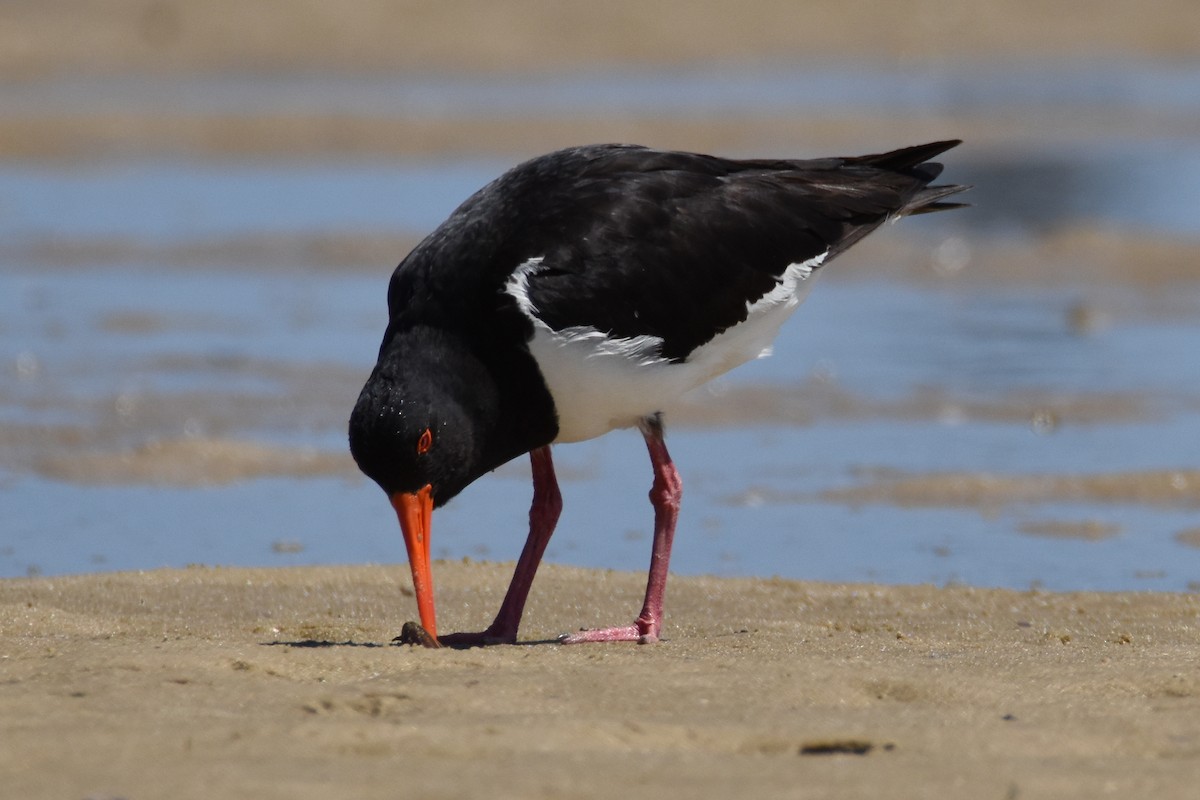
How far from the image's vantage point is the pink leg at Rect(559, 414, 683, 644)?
20.7 ft

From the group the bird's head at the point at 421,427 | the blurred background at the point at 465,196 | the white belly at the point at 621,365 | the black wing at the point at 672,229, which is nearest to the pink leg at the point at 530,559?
the white belly at the point at 621,365

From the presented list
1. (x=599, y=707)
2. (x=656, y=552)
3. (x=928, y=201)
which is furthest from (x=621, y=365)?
(x=928, y=201)

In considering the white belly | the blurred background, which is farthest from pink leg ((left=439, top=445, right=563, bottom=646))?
the blurred background

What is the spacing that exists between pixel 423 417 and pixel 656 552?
1303 millimetres

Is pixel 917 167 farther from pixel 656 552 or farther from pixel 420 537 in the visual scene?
pixel 420 537

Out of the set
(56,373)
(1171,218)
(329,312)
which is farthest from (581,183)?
(1171,218)

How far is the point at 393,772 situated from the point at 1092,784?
1593 mm

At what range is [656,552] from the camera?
6.56 meters

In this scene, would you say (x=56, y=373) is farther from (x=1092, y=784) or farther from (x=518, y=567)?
(x=1092, y=784)

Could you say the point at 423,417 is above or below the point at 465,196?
below

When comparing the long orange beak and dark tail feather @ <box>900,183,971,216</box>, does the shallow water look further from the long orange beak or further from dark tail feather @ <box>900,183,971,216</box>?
the long orange beak

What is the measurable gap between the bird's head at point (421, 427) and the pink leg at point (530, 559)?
2.09ft

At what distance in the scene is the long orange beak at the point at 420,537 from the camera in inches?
227

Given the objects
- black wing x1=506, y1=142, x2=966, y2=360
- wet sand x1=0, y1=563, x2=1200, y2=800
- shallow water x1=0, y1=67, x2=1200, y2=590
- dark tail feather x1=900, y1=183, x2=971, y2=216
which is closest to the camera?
wet sand x1=0, y1=563, x2=1200, y2=800
